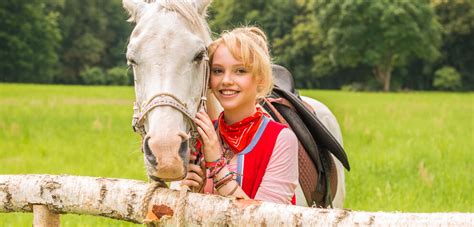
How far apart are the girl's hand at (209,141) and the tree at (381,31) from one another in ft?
150

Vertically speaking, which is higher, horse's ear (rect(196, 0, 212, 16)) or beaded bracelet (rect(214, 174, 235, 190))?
horse's ear (rect(196, 0, 212, 16))

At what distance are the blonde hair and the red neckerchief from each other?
0.14 meters

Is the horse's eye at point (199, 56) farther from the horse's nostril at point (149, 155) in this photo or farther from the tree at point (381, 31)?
the tree at point (381, 31)

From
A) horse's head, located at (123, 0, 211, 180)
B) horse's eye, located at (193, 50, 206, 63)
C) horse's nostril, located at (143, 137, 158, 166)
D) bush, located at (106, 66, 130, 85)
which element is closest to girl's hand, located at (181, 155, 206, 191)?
horse's head, located at (123, 0, 211, 180)

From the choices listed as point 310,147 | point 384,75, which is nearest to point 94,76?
point 384,75

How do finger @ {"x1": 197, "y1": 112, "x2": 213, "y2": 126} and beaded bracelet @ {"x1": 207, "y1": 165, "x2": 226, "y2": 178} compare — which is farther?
finger @ {"x1": 197, "y1": 112, "x2": 213, "y2": 126}

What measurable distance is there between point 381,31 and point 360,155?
40521 mm

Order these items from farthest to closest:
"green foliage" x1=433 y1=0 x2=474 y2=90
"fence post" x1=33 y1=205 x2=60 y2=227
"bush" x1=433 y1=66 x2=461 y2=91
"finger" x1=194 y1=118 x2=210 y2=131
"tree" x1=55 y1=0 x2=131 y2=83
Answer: "tree" x1=55 y1=0 x2=131 y2=83, "green foliage" x1=433 y1=0 x2=474 y2=90, "bush" x1=433 y1=66 x2=461 y2=91, "finger" x1=194 y1=118 x2=210 y2=131, "fence post" x1=33 y1=205 x2=60 y2=227

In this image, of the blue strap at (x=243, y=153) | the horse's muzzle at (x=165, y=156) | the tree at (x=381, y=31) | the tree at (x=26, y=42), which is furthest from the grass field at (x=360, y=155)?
the tree at (x=26, y=42)

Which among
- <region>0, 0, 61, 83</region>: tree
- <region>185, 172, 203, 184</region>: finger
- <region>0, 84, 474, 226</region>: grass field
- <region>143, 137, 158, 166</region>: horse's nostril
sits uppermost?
<region>0, 0, 61, 83</region>: tree

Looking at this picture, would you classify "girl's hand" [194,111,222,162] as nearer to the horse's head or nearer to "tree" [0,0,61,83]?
the horse's head

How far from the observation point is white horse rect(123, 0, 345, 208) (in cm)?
246

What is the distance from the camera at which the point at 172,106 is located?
99.6 inches

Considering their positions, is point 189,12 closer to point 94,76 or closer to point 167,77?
point 167,77
